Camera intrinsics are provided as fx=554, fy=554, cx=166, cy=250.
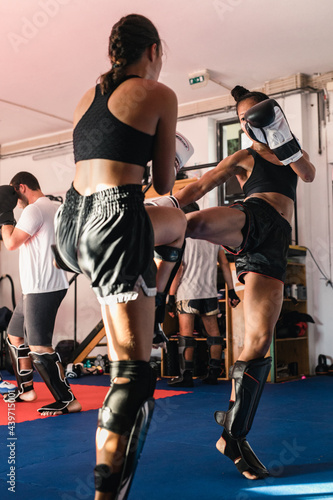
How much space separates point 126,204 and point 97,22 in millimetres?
4811

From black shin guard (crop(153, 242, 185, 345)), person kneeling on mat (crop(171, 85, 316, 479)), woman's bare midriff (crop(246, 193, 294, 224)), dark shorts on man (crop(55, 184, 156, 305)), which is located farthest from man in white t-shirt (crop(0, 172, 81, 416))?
dark shorts on man (crop(55, 184, 156, 305))

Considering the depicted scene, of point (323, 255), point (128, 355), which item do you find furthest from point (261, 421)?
point (323, 255)

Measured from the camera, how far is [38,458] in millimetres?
2684

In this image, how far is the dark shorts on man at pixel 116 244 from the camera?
1618 millimetres

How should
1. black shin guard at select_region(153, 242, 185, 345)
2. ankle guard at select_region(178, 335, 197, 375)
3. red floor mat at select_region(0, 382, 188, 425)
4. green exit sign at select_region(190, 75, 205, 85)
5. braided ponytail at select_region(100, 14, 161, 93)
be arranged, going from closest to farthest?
braided ponytail at select_region(100, 14, 161, 93) → black shin guard at select_region(153, 242, 185, 345) → red floor mat at select_region(0, 382, 188, 425) → ankle guard at select_region(178, 335, 197, 375) → green exit sign at select_region(190, 75, 205, 85)

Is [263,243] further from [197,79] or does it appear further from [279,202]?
[197,79]

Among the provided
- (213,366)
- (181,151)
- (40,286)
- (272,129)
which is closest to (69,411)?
(40,286)

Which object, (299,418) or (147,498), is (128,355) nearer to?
(147,498)

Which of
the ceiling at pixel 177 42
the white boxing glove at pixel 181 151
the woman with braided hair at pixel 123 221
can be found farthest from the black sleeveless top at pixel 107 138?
the ceiling at pixel 177 42

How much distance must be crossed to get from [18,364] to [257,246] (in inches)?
111

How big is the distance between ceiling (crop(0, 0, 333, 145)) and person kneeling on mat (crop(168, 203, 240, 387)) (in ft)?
6.48

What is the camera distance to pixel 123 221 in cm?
163

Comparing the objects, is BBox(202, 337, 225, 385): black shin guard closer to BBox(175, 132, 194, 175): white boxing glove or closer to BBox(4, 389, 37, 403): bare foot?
BBox(4, 389, 37, 403): bare foot

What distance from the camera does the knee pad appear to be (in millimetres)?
1537
